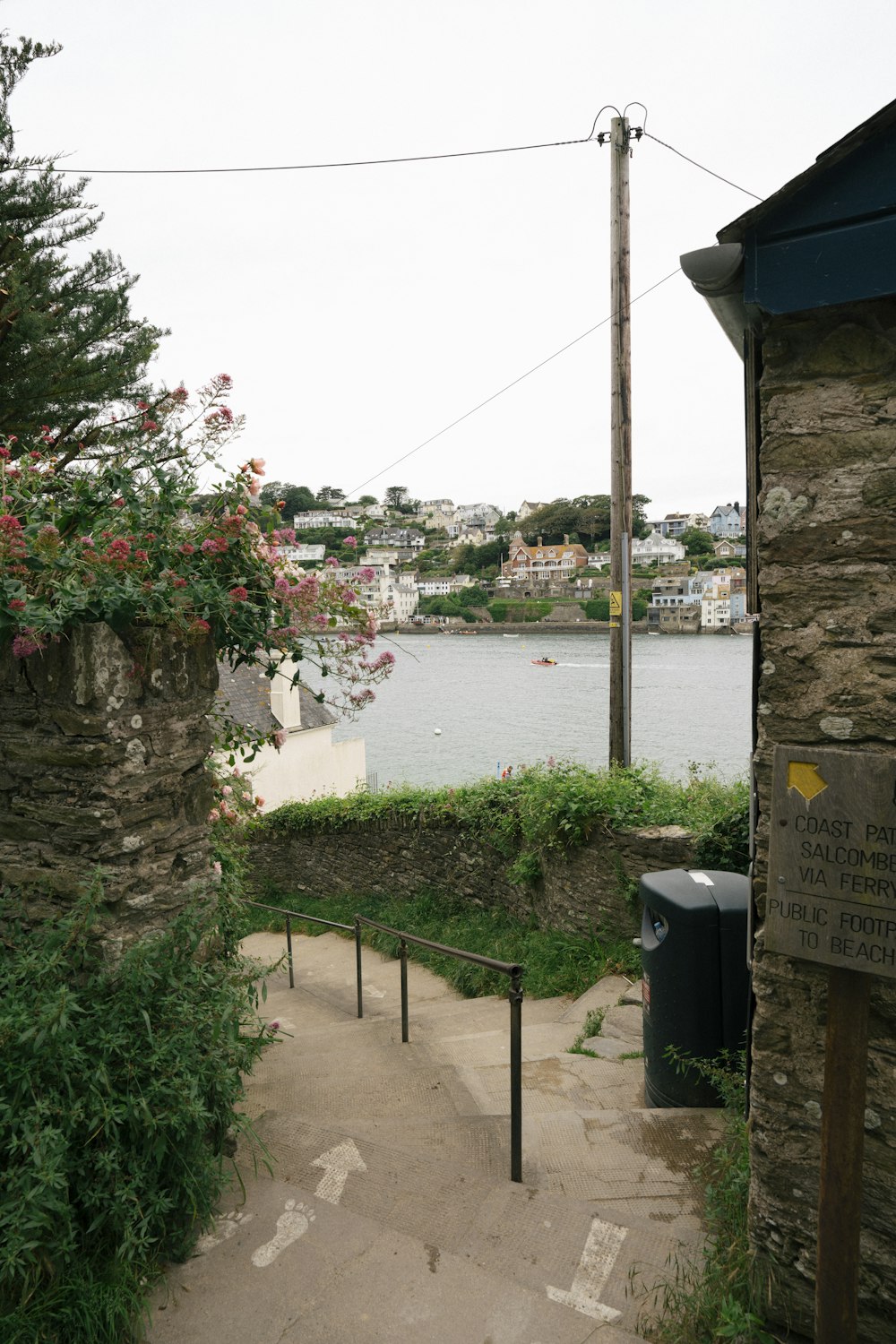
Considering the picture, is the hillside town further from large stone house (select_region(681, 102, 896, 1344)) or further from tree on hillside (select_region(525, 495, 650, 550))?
large stone house (select_region(681, 102, 896, 1344))

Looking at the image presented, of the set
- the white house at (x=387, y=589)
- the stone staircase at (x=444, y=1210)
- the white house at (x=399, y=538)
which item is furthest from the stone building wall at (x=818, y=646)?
the white house at (x=399, y=538)

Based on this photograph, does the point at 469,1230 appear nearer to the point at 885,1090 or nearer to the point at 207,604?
the point at 885,1090

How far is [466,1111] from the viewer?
344cm

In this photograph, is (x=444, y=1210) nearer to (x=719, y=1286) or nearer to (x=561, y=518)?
(x=719, y=1286)

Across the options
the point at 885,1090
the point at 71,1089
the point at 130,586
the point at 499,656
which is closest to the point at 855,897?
the point at 885,1090

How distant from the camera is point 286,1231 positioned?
268cm

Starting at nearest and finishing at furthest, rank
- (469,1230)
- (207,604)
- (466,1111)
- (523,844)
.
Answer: (469,1230), (207,604), (466,1111), (523,844)

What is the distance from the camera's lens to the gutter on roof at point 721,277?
217cm

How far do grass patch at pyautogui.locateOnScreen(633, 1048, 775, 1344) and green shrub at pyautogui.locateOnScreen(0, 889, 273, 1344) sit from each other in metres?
1.47

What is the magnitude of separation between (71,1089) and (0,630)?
1531mm

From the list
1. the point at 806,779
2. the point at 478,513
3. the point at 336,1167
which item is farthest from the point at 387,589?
the point at 478,513

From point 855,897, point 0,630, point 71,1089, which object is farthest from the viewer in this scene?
point 0,630

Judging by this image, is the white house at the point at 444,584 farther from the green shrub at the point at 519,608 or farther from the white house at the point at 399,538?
the green shrub at the point at 519,608

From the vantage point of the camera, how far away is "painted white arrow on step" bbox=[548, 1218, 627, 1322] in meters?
2.32
